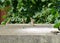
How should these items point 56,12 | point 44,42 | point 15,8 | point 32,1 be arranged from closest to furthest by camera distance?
point 44,42, point 56,12, point 32,1, point 15,8

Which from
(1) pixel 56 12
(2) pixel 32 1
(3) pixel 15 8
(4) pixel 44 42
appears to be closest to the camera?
(4) pixel 44 42

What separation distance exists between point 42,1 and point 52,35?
1.00 m

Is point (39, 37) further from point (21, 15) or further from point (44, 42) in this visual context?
point (21, 15)

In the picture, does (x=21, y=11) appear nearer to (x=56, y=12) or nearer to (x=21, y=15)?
(x=21, y=15)

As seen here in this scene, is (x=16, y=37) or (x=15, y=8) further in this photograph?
(x=15, y=8)

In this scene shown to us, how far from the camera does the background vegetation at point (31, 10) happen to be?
7.37 ft

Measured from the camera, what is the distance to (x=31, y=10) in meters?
2.41

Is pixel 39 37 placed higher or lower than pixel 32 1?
lower

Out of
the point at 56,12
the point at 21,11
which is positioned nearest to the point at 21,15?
the point at 21,11

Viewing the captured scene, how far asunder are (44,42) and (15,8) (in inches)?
48.8

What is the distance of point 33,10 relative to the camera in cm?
242

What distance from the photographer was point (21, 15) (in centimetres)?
242

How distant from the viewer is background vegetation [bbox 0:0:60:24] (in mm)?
2246

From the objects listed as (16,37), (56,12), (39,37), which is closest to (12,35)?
(16,37)
